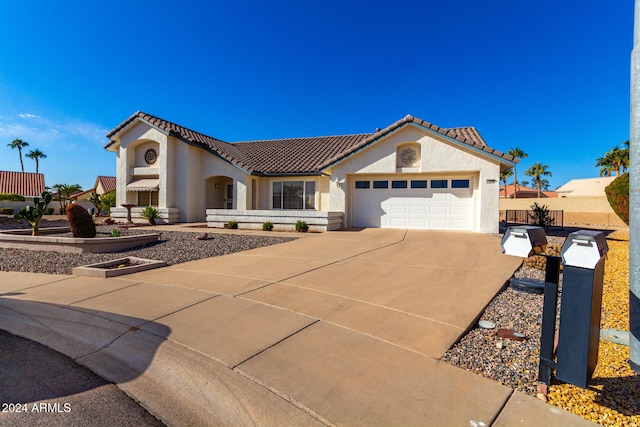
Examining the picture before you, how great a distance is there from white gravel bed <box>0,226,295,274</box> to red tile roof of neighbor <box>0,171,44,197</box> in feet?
118

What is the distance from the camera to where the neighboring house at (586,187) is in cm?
4512

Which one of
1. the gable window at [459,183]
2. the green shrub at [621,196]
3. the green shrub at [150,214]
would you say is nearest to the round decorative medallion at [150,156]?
the green shrub at [150,214]

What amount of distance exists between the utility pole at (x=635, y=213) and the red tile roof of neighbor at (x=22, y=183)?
48.2m

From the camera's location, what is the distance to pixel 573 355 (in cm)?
244

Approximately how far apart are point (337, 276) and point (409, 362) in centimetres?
331

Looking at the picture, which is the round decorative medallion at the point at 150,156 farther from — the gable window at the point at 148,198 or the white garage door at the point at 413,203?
the white garage door at the point at 413,203

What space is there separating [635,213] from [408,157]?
12801 mm

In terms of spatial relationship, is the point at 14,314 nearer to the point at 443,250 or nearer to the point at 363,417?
the point at 363,417

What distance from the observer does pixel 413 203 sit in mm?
15094

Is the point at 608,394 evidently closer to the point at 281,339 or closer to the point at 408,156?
the point at 281,339

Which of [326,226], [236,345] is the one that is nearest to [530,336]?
[236,345]

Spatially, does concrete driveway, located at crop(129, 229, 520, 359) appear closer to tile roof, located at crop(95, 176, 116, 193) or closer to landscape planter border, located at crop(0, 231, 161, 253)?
landscape planter border, located at crop(0, 231, 161, 253)

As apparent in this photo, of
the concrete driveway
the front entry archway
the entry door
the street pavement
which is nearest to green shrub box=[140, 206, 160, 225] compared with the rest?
the front entry archway

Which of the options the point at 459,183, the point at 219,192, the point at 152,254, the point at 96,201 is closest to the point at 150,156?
the point at 219,192
